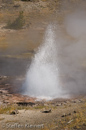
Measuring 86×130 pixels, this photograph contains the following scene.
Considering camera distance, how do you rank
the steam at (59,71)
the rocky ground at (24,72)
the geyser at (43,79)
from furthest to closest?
1. the steam at (59,71)
2. the geyser at (43,79)
3. the rocky ground at (24,72)

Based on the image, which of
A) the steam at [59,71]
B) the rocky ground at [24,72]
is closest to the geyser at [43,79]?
the steam at [59,71]

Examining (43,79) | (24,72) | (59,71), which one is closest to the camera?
(43,79)

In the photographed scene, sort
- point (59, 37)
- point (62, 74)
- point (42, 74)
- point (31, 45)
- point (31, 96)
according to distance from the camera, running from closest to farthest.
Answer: point (31, 96) < point (42, 74) < point (62, 74) < point (31, 45) < point (59, 37)

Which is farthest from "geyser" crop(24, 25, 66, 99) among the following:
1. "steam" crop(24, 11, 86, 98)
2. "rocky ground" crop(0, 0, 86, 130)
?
"rocky ground" crop(0, 0, 86, 130)

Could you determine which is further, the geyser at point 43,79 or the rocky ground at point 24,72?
the geyser at point 43,79

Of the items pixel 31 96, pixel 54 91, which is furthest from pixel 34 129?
pixel 54 91

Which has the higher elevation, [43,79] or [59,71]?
[59,71]

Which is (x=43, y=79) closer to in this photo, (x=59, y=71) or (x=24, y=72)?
(x=59, y=71)

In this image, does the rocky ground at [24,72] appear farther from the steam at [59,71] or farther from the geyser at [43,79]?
the steam at [59,71]

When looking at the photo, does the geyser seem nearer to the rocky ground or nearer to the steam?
the steam

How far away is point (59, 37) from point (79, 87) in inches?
624

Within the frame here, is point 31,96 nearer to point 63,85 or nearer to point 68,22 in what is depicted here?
point 63,85

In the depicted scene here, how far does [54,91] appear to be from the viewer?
12172 mm

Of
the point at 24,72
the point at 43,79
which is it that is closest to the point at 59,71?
the point at 43,79
